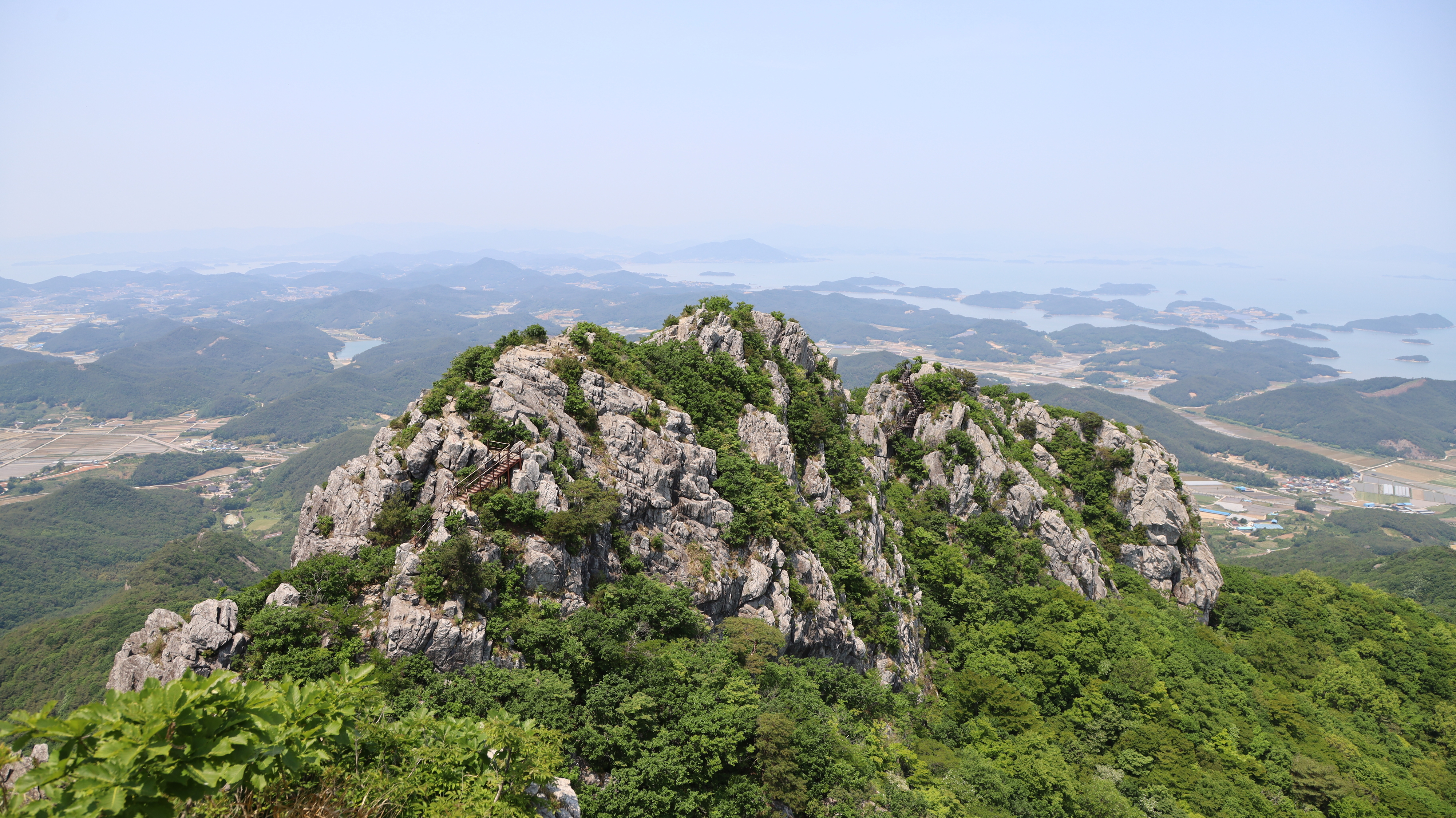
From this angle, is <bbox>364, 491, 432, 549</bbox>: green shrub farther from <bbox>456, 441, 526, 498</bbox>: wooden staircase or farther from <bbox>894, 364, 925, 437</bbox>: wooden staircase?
<bbox>894, 364, 925, 437</bbox>: wooden staircase

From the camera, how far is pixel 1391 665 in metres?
44.5

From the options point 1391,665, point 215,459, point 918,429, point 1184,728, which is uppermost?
point 918,429

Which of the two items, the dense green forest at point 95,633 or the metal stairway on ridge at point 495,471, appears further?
the dense green forest at point 95,633

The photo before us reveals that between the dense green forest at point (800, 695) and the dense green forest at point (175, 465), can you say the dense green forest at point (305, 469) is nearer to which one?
the dense green forest at point (175, 465)

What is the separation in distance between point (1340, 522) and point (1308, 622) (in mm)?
147372

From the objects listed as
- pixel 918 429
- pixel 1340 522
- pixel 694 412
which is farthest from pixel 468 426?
pixel 1340 522

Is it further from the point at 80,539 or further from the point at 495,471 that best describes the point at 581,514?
the point at 80,539

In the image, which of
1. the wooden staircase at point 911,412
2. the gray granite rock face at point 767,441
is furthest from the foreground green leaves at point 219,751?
the wooden staircase at point 911,412

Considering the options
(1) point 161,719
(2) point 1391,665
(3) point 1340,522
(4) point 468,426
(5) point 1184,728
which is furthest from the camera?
(3) point 1340,522

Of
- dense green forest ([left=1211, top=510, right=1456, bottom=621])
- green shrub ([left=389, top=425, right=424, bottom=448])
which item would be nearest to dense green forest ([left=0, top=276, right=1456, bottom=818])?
green shrub ([left=389, top=425, right=424, bottom=448])

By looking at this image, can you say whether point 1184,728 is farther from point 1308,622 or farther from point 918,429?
point 1308,622

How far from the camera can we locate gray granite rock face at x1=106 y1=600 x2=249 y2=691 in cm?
1778

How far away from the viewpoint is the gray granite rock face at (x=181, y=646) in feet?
58.3

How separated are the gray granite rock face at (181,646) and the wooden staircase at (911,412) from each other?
140 feet
